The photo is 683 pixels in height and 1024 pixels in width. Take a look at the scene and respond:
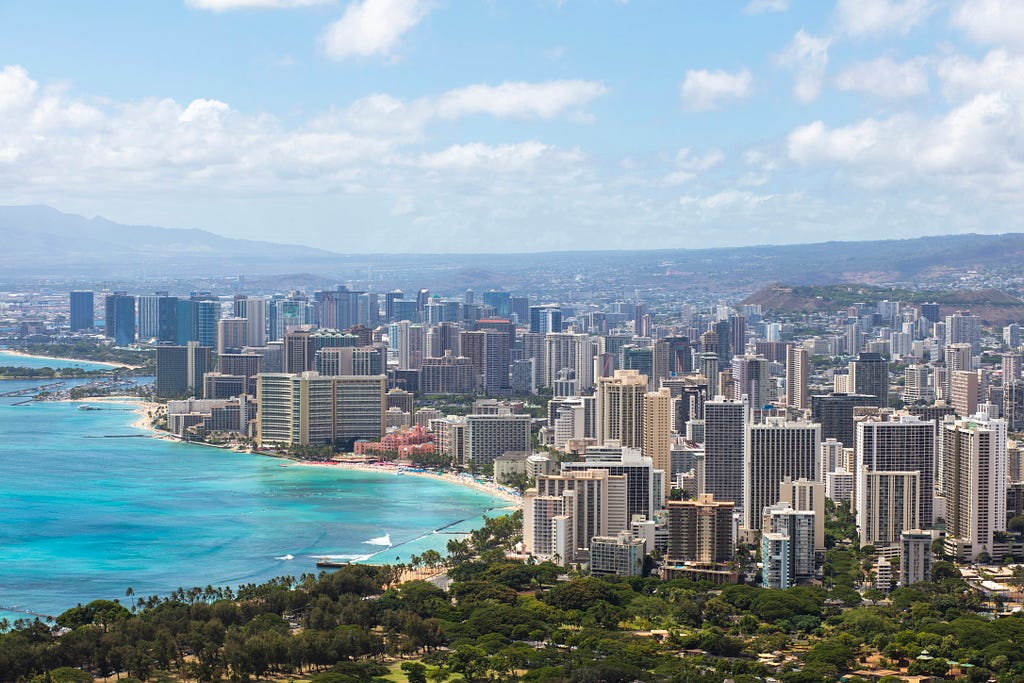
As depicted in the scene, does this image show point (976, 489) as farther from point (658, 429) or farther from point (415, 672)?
point (415, 672)

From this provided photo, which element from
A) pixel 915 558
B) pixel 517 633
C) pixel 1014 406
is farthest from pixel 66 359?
pixel 517 633

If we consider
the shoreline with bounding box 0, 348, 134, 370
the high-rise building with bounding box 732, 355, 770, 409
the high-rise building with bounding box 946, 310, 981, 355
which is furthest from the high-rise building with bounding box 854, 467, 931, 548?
the shoreline with bounding box 0, 348, 134, 370

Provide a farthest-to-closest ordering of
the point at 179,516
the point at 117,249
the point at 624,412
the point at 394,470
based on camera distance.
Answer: the point at 117,249 < the point at 394,470 < the point at 624,412 < the point at 179,516

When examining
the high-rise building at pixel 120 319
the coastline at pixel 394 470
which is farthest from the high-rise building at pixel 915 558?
the high-rise building at pixel 120 319

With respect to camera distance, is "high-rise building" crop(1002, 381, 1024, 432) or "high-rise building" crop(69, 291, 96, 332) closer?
"high-rise building" crop(1002, 381, 1024, 432)

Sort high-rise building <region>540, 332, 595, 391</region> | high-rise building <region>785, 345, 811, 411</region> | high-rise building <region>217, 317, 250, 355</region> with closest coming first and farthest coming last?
high-rise building <region>785, 345, 811, 411</region>, high-rise building <region>540, 332, 595, 391</region>, high-rise building <region>217, 317, 250, 355</region>

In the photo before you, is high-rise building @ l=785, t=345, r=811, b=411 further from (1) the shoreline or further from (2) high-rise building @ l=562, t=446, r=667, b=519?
(1) the shoreline

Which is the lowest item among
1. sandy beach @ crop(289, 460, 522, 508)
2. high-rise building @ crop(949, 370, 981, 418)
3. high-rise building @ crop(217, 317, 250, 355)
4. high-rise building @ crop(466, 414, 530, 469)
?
sandy beach @ crop(289, 460, 522, 508)
